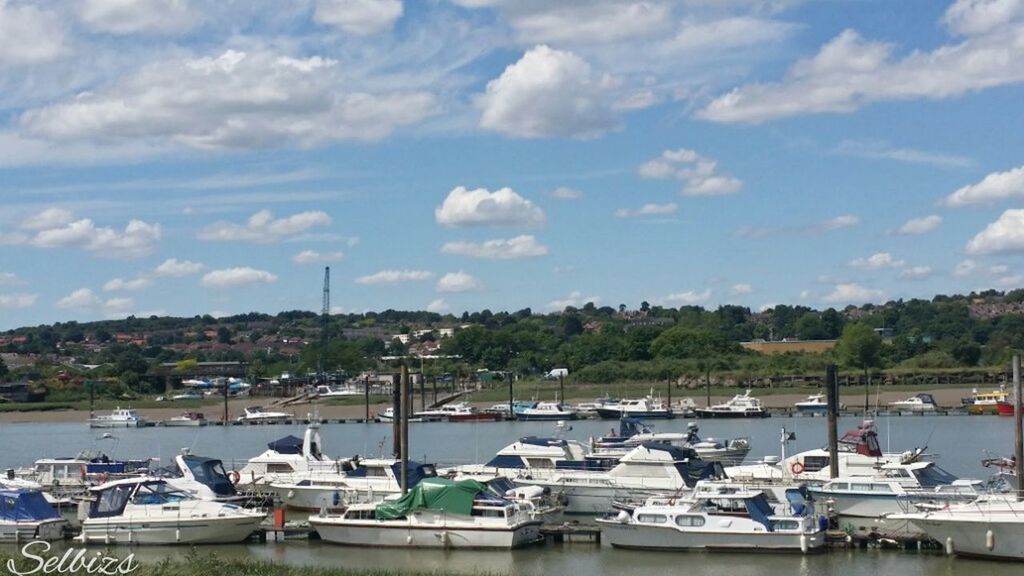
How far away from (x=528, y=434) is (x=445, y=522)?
7424 cm

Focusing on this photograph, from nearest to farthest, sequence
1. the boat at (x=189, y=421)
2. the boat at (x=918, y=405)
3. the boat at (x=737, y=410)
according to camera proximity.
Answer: the boat at (x=737, y=410)
the boat at (x=918, y=405)
the boat at (x=189, y=421)

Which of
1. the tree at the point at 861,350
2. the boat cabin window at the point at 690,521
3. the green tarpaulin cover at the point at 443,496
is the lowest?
the boat cabin window at the point at 690,521

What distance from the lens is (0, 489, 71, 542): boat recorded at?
4691cm

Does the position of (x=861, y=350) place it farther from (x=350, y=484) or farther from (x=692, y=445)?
(x=350, y=484)

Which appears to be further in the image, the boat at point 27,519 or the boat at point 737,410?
the boat at point 737,410

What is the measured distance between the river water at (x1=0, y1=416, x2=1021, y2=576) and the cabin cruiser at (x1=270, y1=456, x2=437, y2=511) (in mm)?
6150

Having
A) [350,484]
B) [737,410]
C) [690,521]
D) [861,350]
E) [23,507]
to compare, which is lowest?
[690,521]

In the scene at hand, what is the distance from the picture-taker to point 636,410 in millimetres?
135250

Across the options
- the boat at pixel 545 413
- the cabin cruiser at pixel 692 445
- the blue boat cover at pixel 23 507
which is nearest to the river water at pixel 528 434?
the boat at pixel 545 413

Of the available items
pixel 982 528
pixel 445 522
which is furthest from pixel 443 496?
pixel 982 528

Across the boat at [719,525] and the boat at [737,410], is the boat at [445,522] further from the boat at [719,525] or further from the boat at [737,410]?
the boat at [737,410]

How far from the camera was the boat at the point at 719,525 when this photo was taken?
42.8 metres

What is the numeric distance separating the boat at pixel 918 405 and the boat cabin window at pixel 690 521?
325 ft

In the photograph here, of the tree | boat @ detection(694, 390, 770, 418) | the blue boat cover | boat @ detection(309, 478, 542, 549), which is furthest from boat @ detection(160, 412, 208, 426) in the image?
boat @ detection(309, 478, 542, 549)
